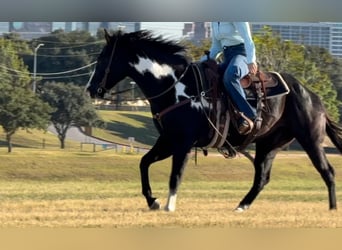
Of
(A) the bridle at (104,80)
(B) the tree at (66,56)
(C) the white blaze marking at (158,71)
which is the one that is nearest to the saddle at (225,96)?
(C) the white blaze marking at (158,71)

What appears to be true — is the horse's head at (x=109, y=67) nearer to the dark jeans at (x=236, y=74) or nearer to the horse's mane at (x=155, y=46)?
the horse's mane at (x=155, y=46)

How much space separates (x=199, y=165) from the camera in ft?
24.2

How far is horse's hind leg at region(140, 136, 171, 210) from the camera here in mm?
6820

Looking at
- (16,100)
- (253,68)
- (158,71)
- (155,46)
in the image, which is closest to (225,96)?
(253,68)

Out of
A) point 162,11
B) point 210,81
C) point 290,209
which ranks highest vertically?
point 162,11

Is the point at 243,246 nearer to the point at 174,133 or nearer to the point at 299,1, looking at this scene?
the point at 174,133

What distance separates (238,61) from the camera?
21.7 feet

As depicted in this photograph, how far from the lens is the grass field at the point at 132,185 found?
6973mm

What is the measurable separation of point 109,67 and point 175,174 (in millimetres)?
961

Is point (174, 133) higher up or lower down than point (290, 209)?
higher up

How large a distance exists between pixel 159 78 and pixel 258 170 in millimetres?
1220

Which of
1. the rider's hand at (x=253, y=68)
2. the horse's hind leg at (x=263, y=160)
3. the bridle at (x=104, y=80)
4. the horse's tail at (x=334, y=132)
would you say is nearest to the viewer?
the bridle at (x=104, y=80)

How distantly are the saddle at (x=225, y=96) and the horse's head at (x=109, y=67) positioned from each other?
58 cm

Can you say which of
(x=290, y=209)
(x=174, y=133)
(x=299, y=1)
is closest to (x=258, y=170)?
(x=290, y=209)
